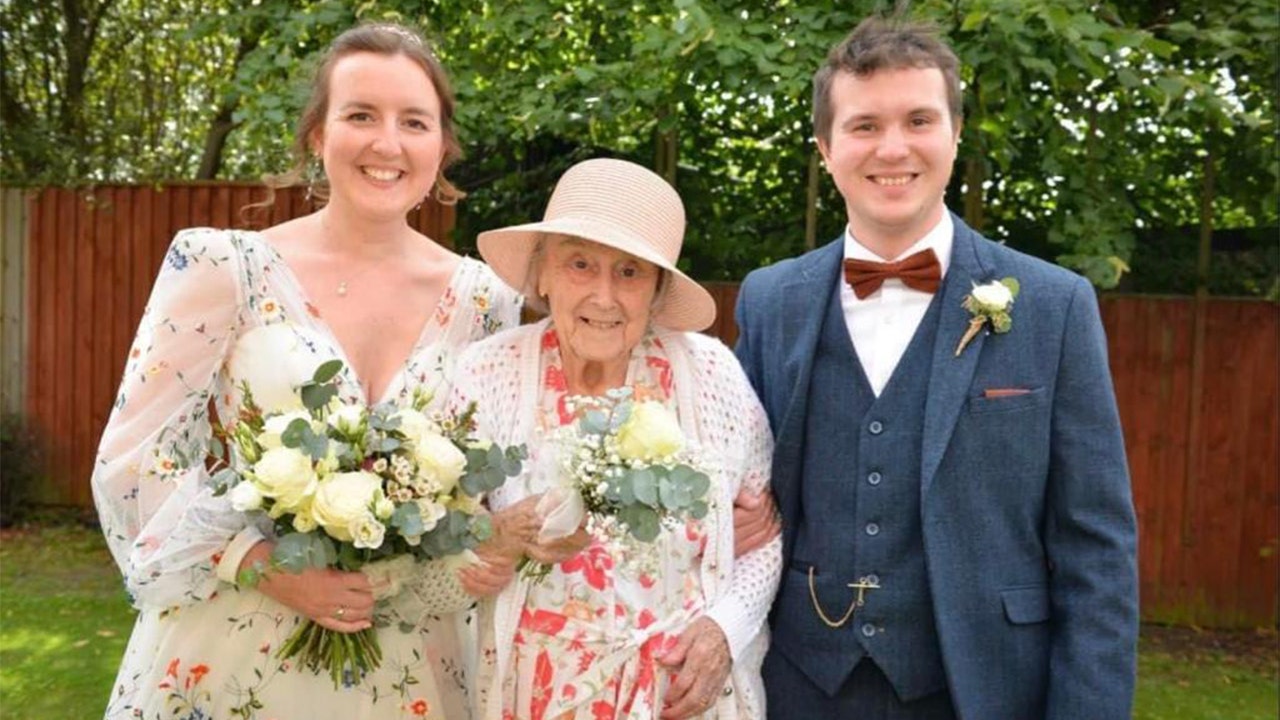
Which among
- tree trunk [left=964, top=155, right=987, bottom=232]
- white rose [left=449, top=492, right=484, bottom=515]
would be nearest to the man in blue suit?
white rose [left=449, top=492, right=484, bottom=515]

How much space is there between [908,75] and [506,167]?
215 inches

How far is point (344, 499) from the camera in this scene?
2490 millimetres

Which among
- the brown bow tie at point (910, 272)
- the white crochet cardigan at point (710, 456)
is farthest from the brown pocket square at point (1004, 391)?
the white crochet cardigan at point (710, 456)

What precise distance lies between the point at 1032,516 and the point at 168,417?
1907mm

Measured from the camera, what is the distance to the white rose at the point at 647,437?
252cm

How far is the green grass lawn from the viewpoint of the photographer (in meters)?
6.43

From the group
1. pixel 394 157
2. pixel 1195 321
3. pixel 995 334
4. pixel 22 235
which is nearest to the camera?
pixel 995 334

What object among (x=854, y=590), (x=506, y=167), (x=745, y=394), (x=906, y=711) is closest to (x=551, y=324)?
(x=745, y=394)

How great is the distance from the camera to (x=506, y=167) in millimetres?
8133

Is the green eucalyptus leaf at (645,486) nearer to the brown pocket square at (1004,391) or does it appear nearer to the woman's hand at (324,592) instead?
the woman's hand at (324,592)

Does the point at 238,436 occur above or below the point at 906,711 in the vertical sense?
above

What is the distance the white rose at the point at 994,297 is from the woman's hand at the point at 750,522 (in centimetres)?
66

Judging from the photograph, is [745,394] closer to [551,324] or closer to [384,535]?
[551,324]

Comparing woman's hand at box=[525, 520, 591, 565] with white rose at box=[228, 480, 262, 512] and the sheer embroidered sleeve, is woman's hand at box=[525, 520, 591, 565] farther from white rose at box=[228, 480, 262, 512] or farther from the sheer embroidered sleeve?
the sheer embroidered sleeve
